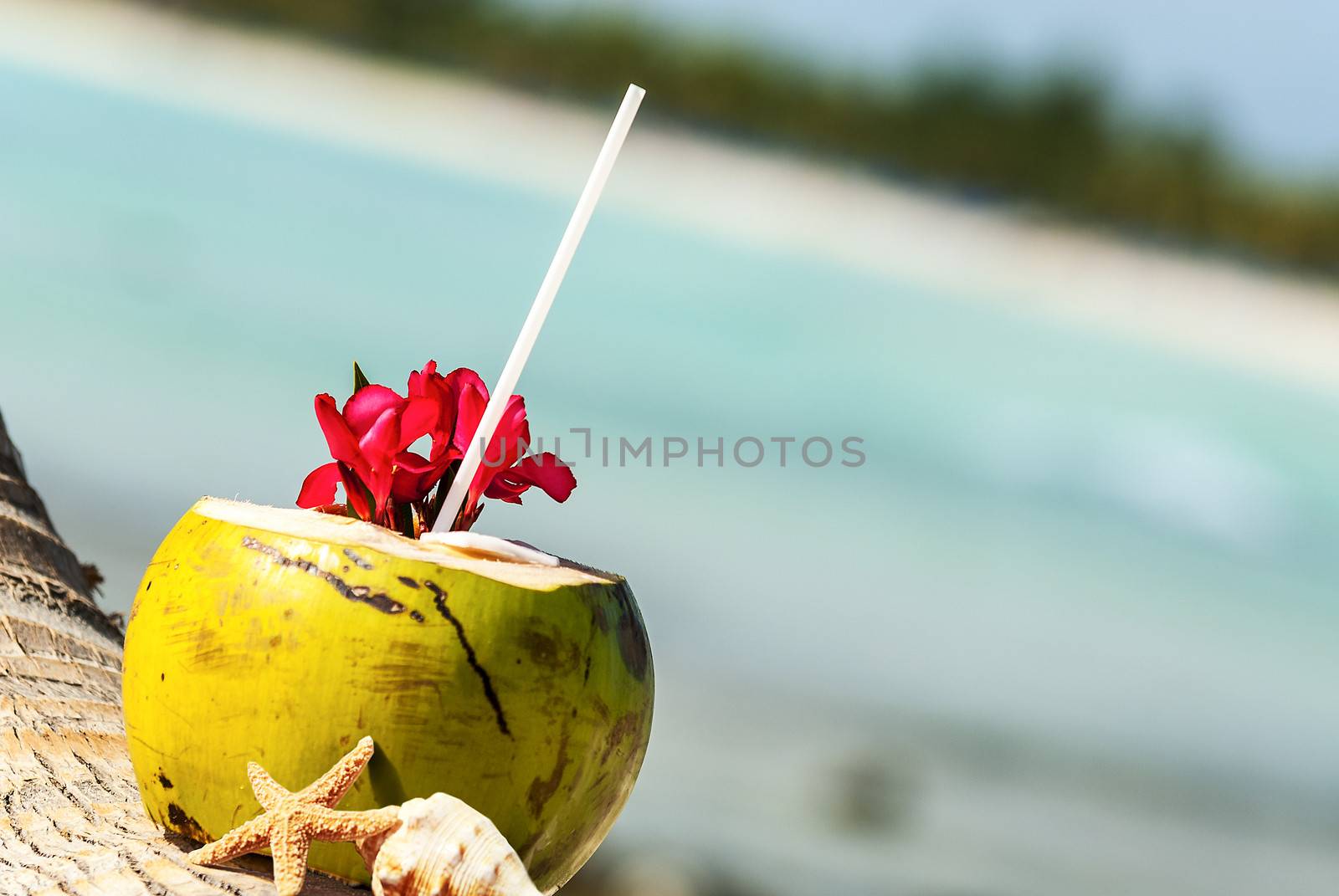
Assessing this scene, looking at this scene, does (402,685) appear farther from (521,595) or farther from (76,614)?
(76,614)

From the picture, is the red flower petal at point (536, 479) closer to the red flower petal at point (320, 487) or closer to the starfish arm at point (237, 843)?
the red flower petal at point (320, 487)

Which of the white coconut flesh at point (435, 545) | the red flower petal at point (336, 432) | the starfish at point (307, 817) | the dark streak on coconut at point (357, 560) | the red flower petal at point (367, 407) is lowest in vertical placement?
the starfish at point (307, 817)

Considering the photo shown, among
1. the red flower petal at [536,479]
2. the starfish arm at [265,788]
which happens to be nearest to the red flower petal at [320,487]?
the red flower petal at [536,479]

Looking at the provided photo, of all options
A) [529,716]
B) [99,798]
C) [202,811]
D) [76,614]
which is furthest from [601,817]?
[76,614]

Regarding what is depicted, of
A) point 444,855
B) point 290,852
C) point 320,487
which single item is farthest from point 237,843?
point 320,487

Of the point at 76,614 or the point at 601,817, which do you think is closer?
the point at 601,817
